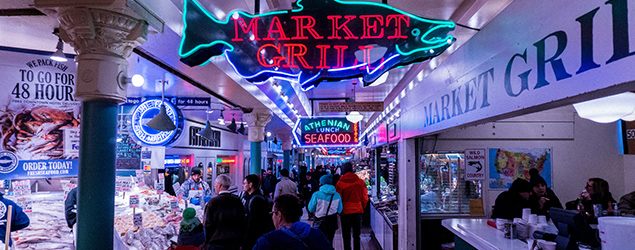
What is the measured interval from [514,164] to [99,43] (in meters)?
6.97

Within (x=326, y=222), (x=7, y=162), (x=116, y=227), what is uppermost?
(x=7, y=162)

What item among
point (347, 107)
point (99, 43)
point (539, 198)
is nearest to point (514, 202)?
point (539, 198)

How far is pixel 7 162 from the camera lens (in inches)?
169

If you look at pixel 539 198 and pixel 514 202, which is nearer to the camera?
pixel 514 202

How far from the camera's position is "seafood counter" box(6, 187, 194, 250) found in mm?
5145

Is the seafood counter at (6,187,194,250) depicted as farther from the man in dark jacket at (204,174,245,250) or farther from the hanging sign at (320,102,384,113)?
the hanging sign at (320,102,384,113)

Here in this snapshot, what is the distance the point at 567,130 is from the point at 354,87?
14.6 ft

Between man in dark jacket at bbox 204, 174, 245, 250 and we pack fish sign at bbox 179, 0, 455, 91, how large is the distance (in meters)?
2.02

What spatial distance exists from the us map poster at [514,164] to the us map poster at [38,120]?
22.0ft

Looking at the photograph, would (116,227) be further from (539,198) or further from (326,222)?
(539,198)

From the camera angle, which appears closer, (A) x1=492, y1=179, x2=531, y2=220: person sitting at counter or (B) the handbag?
(A) x1=492, y1=179, x2=531, y2=220: person sitting at counter

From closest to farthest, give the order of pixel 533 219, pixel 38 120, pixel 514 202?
pixel 38 120, pixel 533 219, pixel 514 202

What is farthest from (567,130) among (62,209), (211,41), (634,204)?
(62,209)

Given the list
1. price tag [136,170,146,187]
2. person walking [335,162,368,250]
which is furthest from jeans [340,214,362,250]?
price tag [136,170,146,187]
